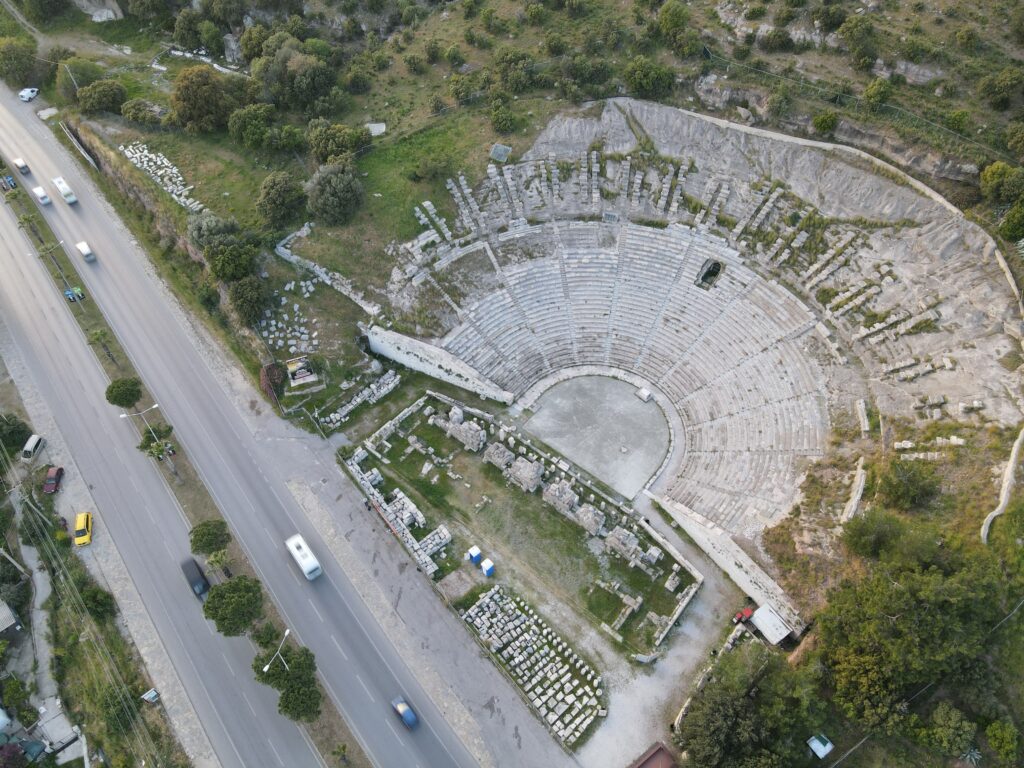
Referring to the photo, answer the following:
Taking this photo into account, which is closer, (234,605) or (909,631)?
(909,631)

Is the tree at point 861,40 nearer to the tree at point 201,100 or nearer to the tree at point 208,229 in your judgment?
the tree at point 208,229

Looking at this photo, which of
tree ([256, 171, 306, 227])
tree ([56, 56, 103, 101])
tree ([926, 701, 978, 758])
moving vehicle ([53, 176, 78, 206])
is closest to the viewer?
tree ([926, 701, 978, 758])

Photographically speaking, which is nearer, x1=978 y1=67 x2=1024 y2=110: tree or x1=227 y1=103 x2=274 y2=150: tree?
x1=978 y1=67 x2=1024 y2=110: tree

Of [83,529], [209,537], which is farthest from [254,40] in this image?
[209,537]

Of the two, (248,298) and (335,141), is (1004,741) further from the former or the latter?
(335,141)

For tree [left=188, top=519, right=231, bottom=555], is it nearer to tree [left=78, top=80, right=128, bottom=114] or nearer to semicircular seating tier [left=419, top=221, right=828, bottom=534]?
semicircular seating tier [left=419, top=221, right=828, bottom=534]

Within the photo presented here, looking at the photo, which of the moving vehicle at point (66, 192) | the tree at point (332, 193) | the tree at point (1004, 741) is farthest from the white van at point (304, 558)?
the moving vehicle at point (66, 192)

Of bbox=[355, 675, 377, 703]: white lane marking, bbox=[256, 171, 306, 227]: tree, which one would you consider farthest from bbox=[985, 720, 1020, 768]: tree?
bbox=[256, 171, 306, 227]: tree
